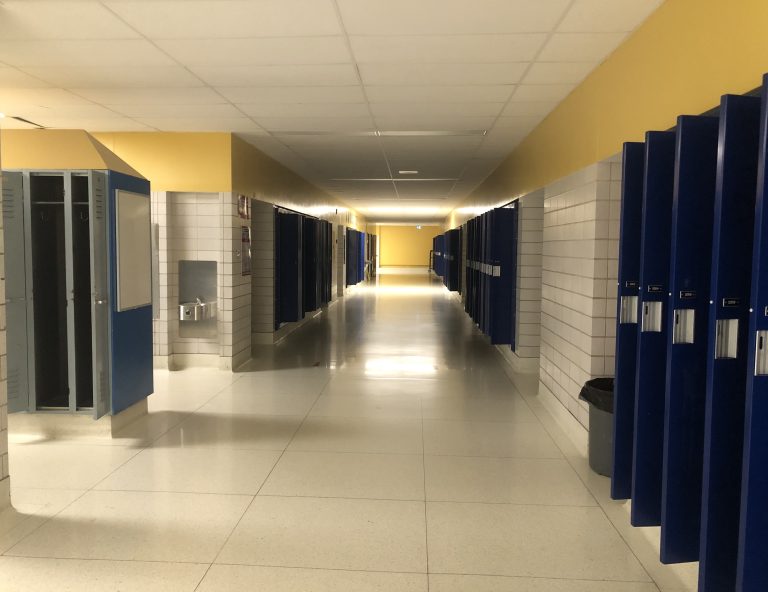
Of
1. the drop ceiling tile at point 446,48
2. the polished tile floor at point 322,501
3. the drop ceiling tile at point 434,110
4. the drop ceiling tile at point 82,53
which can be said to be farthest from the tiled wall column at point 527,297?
the drop ceiling tile at point 82,53

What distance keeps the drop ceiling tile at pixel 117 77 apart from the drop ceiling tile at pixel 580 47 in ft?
8.78

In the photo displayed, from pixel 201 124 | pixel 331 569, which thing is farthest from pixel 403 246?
pixel 331 569

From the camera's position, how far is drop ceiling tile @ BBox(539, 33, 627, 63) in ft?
12.6

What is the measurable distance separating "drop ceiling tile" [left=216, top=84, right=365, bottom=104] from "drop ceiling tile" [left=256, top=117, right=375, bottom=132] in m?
0.74

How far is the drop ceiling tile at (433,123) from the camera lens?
6234 millimetres

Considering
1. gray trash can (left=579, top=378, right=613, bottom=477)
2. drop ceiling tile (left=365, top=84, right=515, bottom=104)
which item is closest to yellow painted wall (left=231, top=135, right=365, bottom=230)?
drop ceiling tile (left=365, top=84, right=515, bottom=104)

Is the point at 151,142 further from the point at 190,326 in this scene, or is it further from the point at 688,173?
the point at 688,173

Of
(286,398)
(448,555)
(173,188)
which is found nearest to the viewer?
(448,555)

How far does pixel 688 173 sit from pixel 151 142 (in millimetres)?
6096

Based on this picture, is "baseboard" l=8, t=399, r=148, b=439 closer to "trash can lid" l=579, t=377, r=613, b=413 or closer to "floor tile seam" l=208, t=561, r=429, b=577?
"floor tile seam" l=208, t=561, r=429, b=577

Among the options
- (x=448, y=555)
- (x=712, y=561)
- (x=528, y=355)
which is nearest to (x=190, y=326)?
(x=528, y=355)

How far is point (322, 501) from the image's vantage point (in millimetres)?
3463

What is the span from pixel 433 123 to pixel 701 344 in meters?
4.47

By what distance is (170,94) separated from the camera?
17.5 ft
